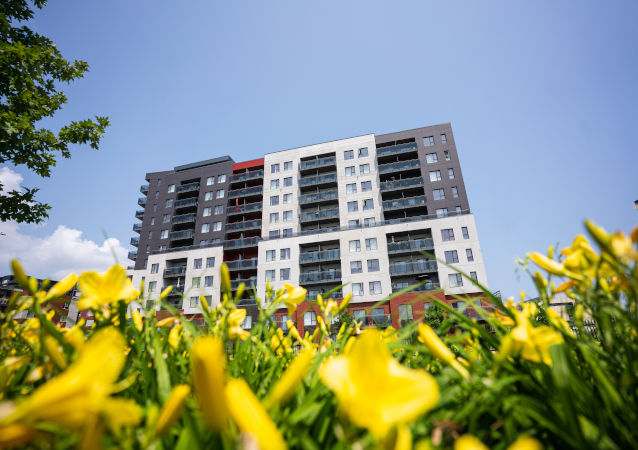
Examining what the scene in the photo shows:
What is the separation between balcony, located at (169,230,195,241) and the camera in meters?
32.5

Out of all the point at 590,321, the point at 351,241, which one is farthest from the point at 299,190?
the point at 590,321

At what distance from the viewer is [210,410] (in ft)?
1.17

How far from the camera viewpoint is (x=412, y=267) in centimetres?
2403

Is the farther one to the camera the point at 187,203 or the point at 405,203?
the point at 187,203

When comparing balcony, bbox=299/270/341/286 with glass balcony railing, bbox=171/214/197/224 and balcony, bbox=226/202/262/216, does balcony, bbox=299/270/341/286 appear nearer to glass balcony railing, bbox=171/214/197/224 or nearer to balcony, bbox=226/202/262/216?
balcony, bbox=226/202/262/216

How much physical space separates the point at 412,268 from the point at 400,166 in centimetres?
1079

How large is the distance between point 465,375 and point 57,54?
960 centimetres

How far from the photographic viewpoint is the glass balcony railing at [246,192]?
109 ft

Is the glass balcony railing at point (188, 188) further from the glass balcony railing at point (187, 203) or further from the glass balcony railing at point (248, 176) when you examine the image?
the glass balcony railing at point (248, 176)

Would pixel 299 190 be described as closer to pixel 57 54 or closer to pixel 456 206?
pixel 456 206

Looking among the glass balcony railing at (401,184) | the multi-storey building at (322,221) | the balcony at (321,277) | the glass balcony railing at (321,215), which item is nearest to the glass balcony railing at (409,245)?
the multi-storey building at (322,221)

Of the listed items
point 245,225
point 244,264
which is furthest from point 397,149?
point 244,264

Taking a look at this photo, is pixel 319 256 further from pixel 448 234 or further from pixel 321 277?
pixel 448 234

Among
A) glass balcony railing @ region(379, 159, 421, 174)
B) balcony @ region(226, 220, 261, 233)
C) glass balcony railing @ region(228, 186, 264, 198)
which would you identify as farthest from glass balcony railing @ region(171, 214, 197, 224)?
glass balcony railing @ region(379, 159, 421, 174)
